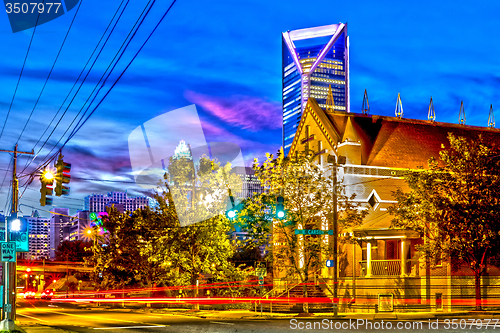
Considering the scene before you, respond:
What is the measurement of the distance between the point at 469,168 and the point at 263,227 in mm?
14410

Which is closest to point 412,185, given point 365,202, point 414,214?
point 414,214

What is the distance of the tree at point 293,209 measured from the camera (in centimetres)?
3559

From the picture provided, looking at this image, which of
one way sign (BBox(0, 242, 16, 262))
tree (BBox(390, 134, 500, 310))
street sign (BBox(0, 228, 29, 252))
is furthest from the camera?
tree (BBox(390, 134, 500, 310))

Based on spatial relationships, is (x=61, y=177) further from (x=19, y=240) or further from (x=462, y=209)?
(x=462, y=209)

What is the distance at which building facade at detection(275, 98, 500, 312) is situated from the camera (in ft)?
123

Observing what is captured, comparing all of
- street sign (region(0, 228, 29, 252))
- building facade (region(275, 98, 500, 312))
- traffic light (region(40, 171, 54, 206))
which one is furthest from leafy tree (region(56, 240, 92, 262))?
traffic light (region(40, 171, 54, 206))

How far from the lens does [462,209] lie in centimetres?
3403

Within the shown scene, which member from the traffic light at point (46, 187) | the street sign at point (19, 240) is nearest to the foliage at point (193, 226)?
the street sign at point (19, 240)

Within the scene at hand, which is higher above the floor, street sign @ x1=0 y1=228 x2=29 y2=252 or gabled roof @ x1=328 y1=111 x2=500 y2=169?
gabled roof @ x1=328 y1=111 x2=500 y2=169

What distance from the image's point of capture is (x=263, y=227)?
36.2m

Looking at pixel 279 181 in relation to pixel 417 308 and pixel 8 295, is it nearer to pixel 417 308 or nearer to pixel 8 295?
pixel 417 308

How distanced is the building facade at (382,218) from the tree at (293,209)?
169cm

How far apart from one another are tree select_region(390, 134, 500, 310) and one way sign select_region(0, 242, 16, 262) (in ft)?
79.6

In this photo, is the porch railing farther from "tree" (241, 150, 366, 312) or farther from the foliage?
the foliage
